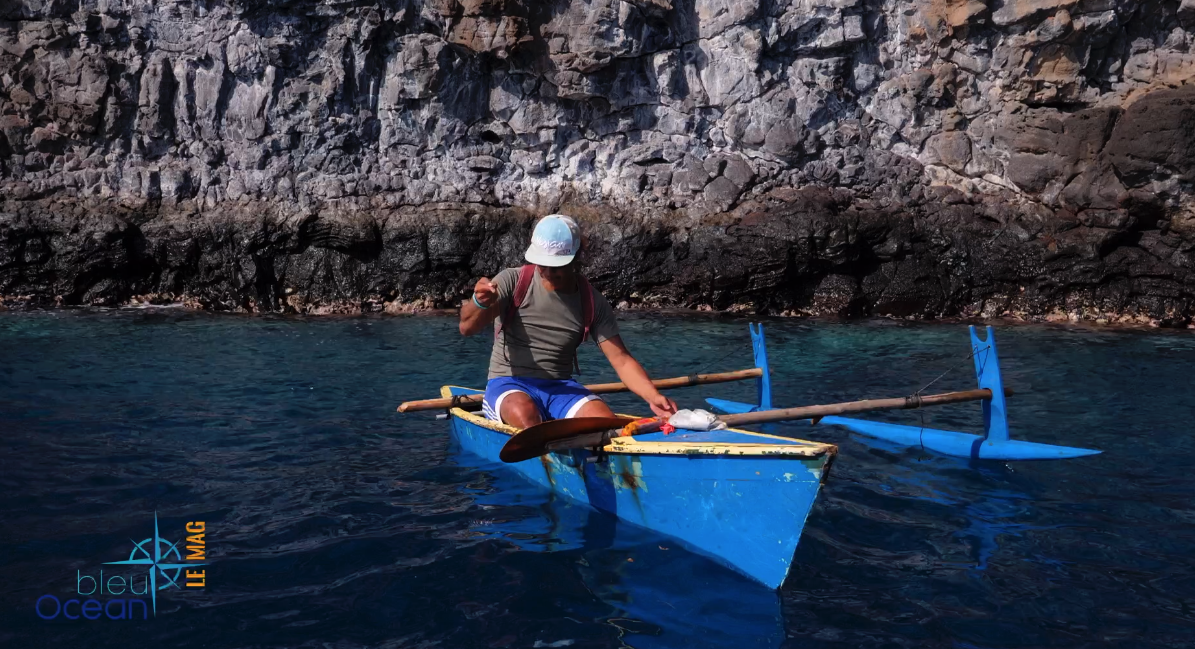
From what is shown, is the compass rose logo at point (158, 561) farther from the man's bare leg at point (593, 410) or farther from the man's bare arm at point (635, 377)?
the man's bare arm at point (635, 377)

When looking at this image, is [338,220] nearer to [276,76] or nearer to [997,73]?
[276,76]

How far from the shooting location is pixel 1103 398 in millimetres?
9297

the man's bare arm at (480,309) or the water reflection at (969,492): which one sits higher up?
the man's bare arm at (480,309)

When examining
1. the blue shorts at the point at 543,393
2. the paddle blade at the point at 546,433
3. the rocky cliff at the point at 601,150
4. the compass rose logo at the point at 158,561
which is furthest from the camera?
the rocky cliff at the point at 601,150

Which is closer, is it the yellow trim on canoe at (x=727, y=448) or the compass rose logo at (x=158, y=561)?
the yellow trim on canoe at (x=727, y=448)

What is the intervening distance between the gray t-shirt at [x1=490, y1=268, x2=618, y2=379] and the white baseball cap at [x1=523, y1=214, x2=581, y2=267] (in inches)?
14.8

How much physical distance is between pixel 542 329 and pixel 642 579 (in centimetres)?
181

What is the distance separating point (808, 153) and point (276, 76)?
10.6 m

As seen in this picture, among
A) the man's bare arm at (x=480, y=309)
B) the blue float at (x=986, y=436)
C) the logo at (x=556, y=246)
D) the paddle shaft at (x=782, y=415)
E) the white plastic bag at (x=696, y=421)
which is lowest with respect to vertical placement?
the blue float at (x=986, y=436)

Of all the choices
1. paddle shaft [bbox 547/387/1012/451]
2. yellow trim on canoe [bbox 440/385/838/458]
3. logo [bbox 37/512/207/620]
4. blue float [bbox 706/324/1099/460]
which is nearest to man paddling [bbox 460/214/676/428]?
paddle shaft [bbox 547/387/1012/451]

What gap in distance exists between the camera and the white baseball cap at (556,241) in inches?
212

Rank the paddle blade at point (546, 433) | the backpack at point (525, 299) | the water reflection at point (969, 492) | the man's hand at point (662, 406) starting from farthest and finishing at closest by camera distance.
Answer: the backpack at point (525, 299) → the water reflection at point (969, 492) → the man's hand at point (662, 406) → the paddle blade at point (546, 433)

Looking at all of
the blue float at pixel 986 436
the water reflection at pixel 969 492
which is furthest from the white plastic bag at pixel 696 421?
the blue float at pixel 986 436

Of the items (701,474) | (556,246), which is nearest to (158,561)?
(556,246)
